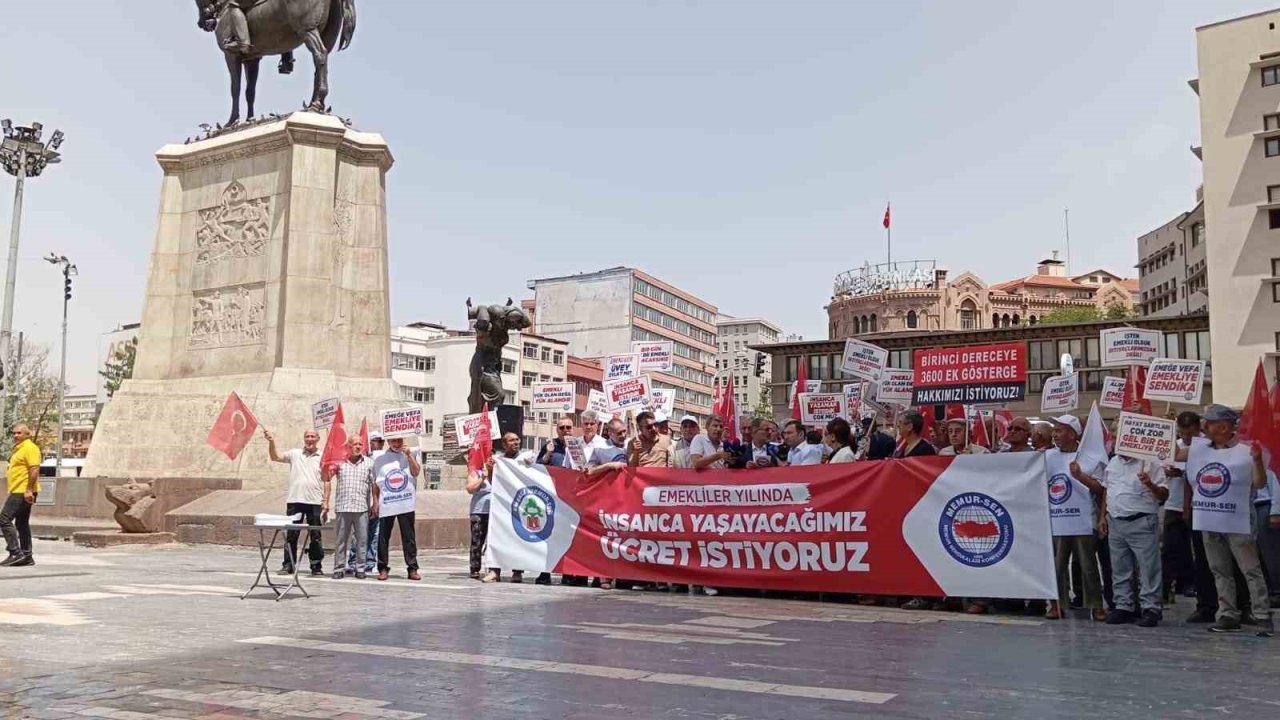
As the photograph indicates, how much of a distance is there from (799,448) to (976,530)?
3076 mm

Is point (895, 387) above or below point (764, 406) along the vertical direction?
below

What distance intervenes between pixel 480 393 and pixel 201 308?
5821mm

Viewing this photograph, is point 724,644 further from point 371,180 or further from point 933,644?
point 371,180

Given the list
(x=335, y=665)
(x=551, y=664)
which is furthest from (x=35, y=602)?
(x=551, y=664)

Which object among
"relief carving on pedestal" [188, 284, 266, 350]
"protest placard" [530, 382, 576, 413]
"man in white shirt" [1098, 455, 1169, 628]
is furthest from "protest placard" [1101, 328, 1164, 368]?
"relief carving on pedestal" [188, 284, 266, 350]

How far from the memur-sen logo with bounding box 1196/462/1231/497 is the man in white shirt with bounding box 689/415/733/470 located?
4.99 metres

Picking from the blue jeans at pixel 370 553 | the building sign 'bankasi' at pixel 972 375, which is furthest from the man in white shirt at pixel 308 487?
the building sign 'bankasi' at pixel 972 375

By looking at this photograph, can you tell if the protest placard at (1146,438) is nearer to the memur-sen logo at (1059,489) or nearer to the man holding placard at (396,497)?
the memur-sen logo at (1059,489)

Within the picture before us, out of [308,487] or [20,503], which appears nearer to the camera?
[308,487]

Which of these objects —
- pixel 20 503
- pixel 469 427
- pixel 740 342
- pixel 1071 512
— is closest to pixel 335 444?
pixel 469 427

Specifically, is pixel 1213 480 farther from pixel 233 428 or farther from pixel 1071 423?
pixel 233 428

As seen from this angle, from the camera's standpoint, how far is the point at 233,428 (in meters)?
15.0

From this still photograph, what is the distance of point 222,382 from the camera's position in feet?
69.4

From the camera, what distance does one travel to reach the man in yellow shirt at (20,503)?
14555 millimetres
